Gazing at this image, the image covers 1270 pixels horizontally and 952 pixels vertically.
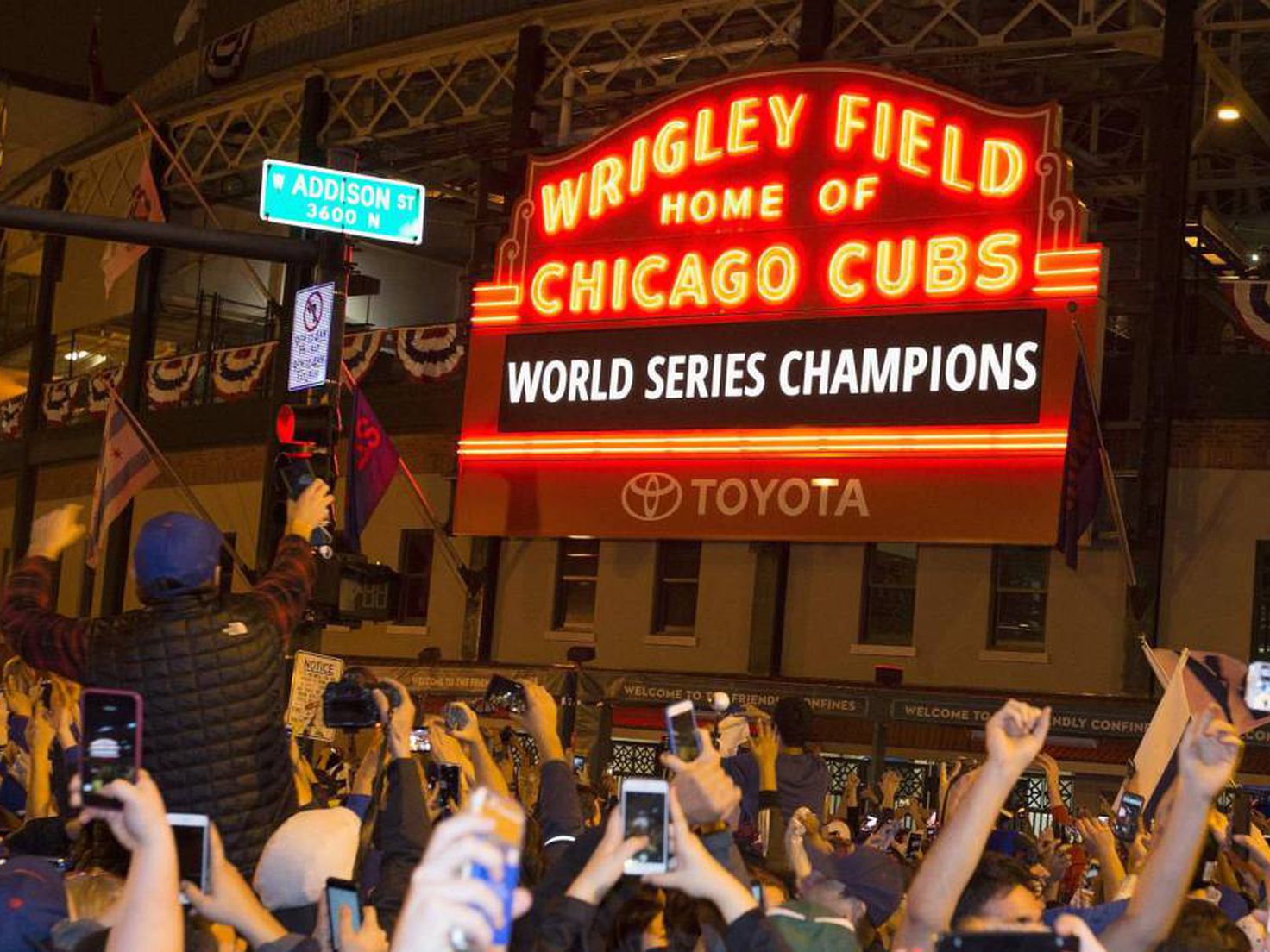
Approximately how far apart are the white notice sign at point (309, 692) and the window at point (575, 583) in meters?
18.3

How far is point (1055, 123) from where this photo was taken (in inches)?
878

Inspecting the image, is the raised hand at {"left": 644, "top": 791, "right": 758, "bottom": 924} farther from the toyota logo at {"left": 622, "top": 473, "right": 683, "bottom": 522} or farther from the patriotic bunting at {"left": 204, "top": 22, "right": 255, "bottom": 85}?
the patriotic bunting at {"left": 204, "top": 22, "right": 255, "bottom": 85}

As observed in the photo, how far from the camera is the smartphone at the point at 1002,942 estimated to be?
10.0 feet

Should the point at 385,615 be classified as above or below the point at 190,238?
below

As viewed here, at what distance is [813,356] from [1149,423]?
4.30m

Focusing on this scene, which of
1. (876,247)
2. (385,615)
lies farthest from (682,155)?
(385,615)

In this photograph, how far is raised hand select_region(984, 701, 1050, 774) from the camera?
4.48m

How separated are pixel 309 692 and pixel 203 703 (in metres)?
5.12

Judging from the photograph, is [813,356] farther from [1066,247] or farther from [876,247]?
[1066,247]

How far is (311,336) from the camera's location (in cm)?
1280

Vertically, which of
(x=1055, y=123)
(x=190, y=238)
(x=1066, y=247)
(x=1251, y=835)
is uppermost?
(x=1055, y=123)

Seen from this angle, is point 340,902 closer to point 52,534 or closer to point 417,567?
point 52,534

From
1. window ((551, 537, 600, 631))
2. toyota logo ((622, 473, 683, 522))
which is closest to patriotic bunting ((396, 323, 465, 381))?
window ((551, 537, 600, 631))

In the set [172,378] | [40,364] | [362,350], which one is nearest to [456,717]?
[362,350]
